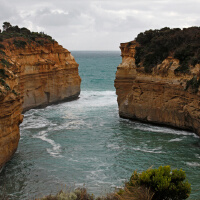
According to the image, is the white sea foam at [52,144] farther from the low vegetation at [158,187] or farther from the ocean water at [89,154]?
the low vegetation at [158,187]

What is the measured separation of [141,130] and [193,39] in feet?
29.7

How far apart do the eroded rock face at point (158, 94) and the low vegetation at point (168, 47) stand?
0.60 meters

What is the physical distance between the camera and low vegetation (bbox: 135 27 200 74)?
25825mm

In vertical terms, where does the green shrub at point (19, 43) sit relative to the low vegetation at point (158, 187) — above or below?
above

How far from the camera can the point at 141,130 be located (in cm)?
2614

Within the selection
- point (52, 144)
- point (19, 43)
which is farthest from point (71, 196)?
point (19, 43)

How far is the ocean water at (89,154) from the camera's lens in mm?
16078

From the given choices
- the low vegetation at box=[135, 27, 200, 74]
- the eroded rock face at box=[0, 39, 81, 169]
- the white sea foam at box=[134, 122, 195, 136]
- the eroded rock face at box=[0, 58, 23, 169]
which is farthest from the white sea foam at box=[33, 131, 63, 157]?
the low vegetation at box=[135, 27, 200, 74]

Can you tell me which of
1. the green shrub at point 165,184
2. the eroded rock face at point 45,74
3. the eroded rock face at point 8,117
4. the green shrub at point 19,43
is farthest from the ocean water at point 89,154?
the green shrub at point 19,43

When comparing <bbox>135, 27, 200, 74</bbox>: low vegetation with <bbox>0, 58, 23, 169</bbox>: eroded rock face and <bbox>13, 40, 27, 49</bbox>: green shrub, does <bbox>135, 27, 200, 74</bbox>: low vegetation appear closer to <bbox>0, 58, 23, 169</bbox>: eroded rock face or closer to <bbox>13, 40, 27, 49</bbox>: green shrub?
<bbox>13, 40, 27, 49</bbox>: green shrub

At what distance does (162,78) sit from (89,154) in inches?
392

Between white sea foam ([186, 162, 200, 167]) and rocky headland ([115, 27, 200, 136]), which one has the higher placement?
rocky headland ([115, 27, 200, 136])

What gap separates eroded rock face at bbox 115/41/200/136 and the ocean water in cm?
95

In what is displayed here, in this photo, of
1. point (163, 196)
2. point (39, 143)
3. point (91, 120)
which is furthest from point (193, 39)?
point (163, 196)
